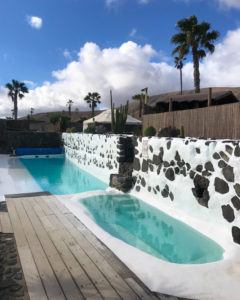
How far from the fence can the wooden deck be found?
4.91m

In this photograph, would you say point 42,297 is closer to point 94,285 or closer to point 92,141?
point 94,285

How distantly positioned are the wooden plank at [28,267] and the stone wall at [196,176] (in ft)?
9.93

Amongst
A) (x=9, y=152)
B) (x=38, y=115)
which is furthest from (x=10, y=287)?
(x=38, y=115)

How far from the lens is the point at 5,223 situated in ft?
19.1

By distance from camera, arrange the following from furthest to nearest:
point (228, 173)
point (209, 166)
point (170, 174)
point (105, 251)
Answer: point (170, 174) < point (209, 166) < point (228, 173) < point (105, 251)

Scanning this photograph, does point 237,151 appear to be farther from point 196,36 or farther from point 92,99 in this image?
point 92,99

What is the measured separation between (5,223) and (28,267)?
6.61ft

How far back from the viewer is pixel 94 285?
3.59 m

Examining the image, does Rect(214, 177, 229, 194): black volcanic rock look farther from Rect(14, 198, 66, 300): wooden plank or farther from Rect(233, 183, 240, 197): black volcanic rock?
Rect(14, 198, 66, 300): wooden plank

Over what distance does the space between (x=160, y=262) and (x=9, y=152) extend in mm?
22413

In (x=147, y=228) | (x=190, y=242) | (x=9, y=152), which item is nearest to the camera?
(x=190, y=242)

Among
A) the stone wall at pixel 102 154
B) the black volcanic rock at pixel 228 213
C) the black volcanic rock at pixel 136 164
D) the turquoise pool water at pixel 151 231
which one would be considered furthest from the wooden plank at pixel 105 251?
the stone wall at pixel 102 154

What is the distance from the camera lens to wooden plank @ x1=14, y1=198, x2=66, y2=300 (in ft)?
11.3

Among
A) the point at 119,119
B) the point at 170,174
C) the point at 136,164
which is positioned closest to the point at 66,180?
the point at 119,119
